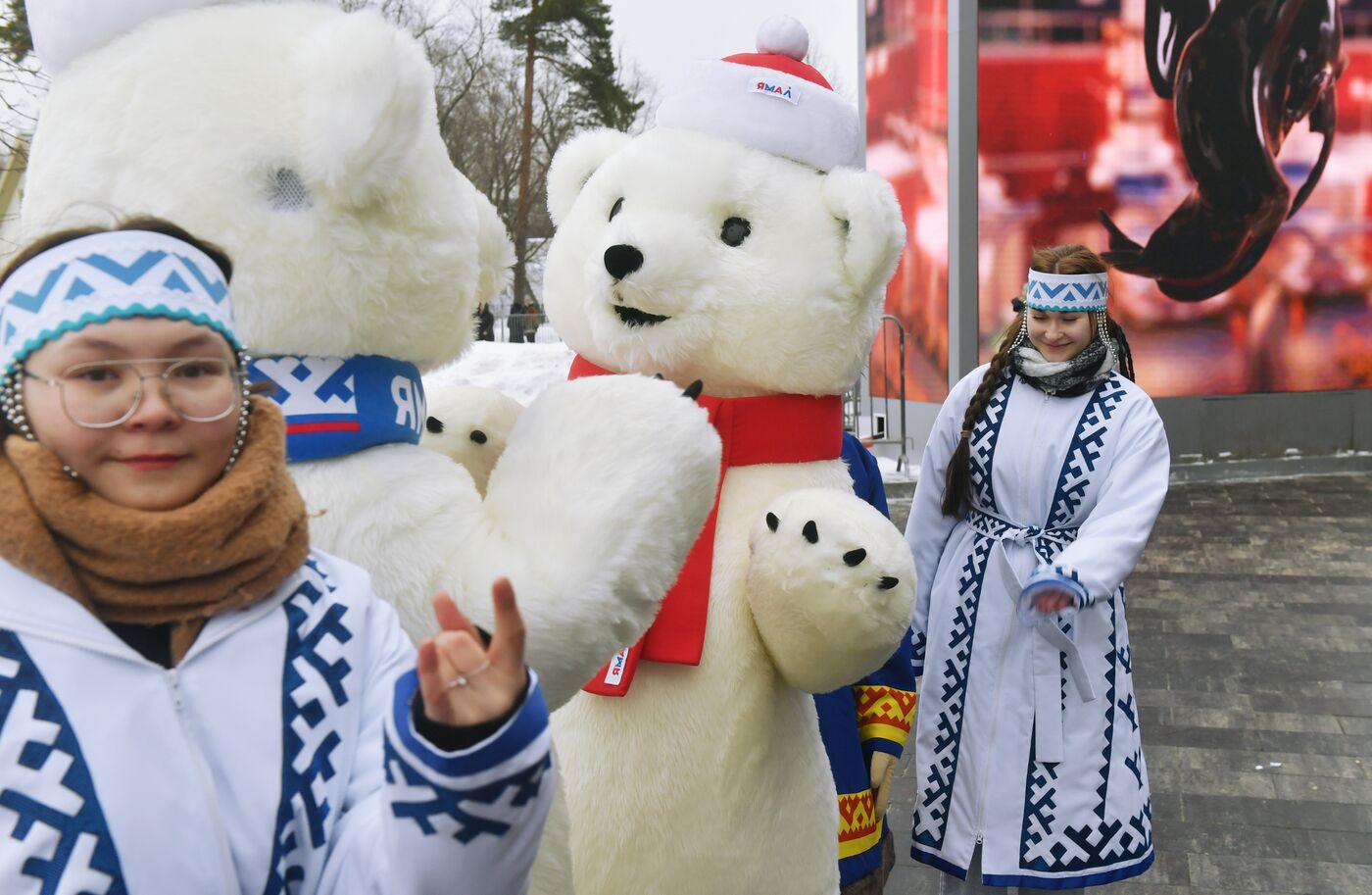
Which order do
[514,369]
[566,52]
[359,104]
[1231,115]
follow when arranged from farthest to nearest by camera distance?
[566,52], [514,369], [1231,115], [359,104]

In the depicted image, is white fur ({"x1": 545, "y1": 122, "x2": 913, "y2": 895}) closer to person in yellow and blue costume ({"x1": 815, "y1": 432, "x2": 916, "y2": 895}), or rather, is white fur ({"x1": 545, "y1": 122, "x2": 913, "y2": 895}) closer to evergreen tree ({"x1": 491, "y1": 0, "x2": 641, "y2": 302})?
person in yellow and blue costume ({"x1": 815, "y1": 432, "x2": 916, "y2": 895})

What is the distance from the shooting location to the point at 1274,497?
11.0 m

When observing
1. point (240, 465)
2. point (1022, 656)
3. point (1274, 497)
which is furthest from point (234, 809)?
point (1274, 497)

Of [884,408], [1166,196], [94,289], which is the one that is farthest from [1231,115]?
[94,289]

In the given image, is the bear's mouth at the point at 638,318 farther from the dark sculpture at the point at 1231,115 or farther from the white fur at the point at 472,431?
the dark sculpture at the point at 1231,115

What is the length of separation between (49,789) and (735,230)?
1.77 m

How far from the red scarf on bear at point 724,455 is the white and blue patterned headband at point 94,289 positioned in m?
1.21

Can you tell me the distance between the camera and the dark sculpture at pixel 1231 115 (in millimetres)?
11344

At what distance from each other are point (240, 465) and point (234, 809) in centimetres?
36

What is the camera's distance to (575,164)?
294cm

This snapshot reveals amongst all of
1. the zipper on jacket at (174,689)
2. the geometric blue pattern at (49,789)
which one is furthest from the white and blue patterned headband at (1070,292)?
the geometric blue pattern at (49,789)

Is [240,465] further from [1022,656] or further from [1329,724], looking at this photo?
[1329,724]

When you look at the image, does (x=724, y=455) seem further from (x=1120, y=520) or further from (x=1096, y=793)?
(x=1096, y=793)

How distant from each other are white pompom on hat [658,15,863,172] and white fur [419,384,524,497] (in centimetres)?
74
